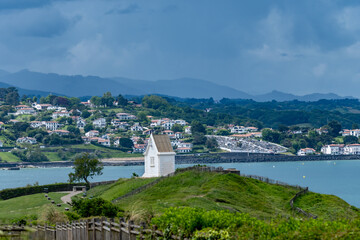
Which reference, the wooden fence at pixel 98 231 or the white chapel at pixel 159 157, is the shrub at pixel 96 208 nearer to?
the wooden fence at pixel 98 231

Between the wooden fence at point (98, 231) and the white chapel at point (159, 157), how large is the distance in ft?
118

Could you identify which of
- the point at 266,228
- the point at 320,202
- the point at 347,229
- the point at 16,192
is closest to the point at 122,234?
the point at 266,228

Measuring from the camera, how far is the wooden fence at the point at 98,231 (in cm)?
1628

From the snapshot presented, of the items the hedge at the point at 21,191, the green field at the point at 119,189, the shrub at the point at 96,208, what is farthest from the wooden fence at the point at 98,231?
the hedge at the point at 21,191

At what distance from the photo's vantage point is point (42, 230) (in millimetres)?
24125

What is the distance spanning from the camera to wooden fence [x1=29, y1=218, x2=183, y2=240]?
16.3 metres

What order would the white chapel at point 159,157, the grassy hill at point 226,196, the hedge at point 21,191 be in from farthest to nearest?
the white chapel at point 159,157 → the hedge at point 21,191 → the grassy hill at point 226,196

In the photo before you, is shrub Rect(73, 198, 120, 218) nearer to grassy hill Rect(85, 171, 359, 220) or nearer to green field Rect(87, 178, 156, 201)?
grassy hill Rect(85, 171, 359, 220)

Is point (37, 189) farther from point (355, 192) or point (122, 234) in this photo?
point (355, 192)

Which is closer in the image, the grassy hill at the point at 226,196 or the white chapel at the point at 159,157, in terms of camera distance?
the grassy hill at the point at 226,196

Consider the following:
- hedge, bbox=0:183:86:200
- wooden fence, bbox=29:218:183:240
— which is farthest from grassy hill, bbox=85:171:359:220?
hedge, bbox=0:183:86:200

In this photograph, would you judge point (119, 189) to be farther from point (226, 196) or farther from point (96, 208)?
point (96, 208)

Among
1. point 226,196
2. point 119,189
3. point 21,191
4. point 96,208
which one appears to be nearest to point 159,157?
point 119,189

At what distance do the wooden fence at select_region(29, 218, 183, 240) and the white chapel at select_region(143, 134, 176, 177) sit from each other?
118 ft
